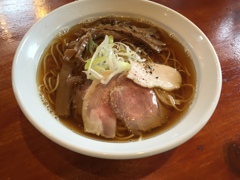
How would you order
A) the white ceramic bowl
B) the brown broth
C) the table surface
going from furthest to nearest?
1. the brown broth
2. the table surface
3. the white ceramic bowl

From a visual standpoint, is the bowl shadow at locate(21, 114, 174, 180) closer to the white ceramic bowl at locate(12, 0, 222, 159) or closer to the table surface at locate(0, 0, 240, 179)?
the table surface at locate(0, 0, 240, 179)

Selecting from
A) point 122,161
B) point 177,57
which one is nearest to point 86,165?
point 122,161

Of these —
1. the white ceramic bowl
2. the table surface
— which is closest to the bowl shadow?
the table surface

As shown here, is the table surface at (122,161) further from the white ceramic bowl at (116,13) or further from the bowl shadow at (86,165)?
the white ceramic bowl at (116,13)

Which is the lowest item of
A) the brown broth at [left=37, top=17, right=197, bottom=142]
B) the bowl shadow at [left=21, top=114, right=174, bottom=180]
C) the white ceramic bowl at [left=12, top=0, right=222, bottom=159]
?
the bowl shadow at [left=21, top=114, right=174, bottom=180]

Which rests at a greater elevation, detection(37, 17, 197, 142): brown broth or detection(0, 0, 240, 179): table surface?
detection(37, 17, 197, 142): brown broth

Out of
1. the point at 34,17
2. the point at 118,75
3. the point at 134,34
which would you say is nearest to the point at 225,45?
the point at 134,34

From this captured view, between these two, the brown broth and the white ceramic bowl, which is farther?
the brown broth
